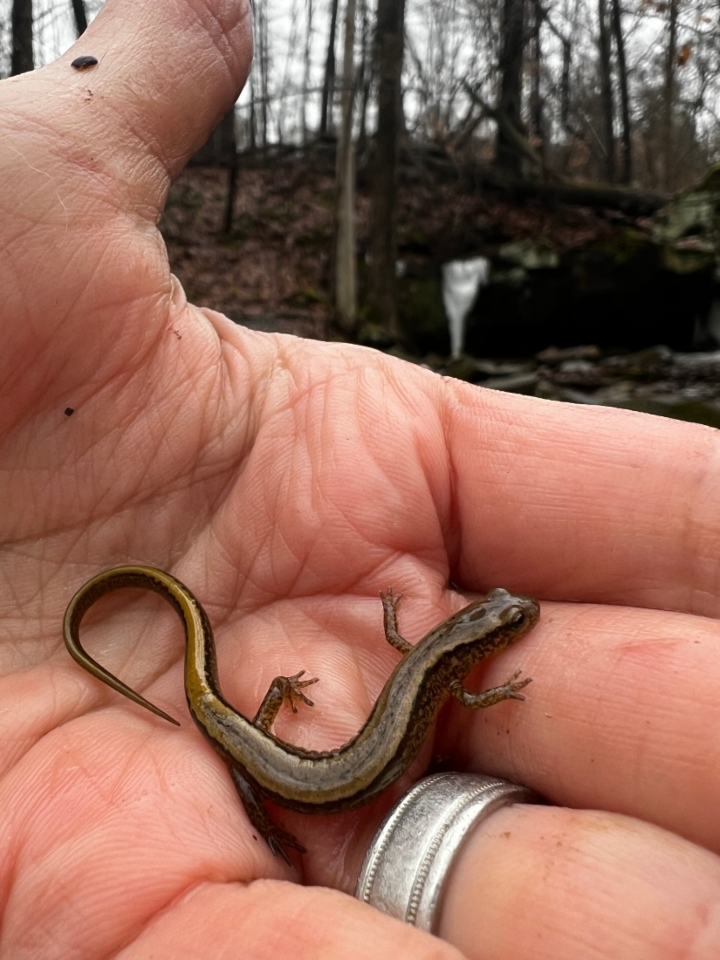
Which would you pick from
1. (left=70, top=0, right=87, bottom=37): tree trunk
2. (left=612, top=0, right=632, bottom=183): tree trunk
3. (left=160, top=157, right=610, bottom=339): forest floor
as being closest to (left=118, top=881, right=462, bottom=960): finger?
(left=160, top=157, right=610, bottom=339): forest floor

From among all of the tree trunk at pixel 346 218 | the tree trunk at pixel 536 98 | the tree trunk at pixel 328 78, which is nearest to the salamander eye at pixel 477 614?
the tree trunk at pixel 346 218

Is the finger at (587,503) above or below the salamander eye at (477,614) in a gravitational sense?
above

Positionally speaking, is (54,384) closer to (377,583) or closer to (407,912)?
(377,583)

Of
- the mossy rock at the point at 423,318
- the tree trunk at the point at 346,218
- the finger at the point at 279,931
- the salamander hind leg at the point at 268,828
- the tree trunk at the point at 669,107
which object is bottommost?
the salamander hind leg at the point at 268,828

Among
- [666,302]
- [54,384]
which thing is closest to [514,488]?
[54,384]

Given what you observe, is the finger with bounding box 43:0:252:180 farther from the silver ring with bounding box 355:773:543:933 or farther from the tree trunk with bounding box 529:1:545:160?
the tree trunk with bounding box 529:1:545:160

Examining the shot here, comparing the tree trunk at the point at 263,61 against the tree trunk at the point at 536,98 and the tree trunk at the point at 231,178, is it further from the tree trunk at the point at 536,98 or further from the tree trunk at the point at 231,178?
the tree trunk at the point at 536,98
